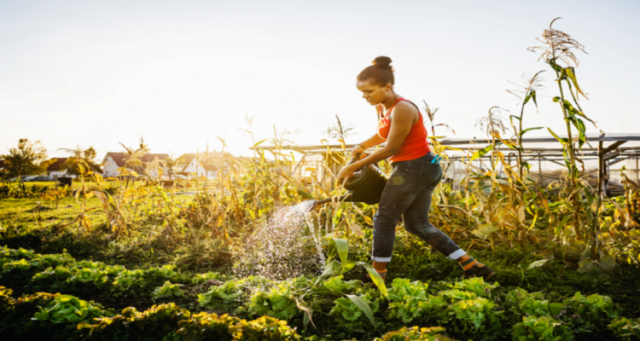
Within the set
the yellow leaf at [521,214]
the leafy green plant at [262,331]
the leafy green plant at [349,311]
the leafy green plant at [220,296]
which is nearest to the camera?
the leafy green plant at [262,331]

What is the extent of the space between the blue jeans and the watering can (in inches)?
4.9

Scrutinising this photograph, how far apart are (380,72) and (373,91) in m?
0.13

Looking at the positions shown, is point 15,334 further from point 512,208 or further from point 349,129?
point 512,208

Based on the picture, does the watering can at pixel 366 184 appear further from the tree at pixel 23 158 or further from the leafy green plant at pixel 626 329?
the tree at pixel 23 158

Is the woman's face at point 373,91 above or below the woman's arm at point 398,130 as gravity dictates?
above

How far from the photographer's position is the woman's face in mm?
2275

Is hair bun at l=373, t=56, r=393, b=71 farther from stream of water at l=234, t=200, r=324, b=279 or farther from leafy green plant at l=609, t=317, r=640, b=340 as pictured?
leafy green plant at l=609, t=317, r=640, b=340

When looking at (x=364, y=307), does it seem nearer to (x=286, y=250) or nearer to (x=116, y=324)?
(x=116, y=324)

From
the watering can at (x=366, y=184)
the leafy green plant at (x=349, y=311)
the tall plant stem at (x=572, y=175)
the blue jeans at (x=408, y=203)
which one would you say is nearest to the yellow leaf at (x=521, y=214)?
the tall plant stem at (x=572, y=175)

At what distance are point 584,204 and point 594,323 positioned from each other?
50.2 inches

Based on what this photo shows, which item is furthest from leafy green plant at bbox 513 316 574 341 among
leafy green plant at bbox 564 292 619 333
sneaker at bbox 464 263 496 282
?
sneaker at bbox 464 263 496 282

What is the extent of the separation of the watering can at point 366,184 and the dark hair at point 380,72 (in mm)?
542

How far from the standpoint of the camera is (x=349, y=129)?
10.9 ft

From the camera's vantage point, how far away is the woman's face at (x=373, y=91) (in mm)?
2275
